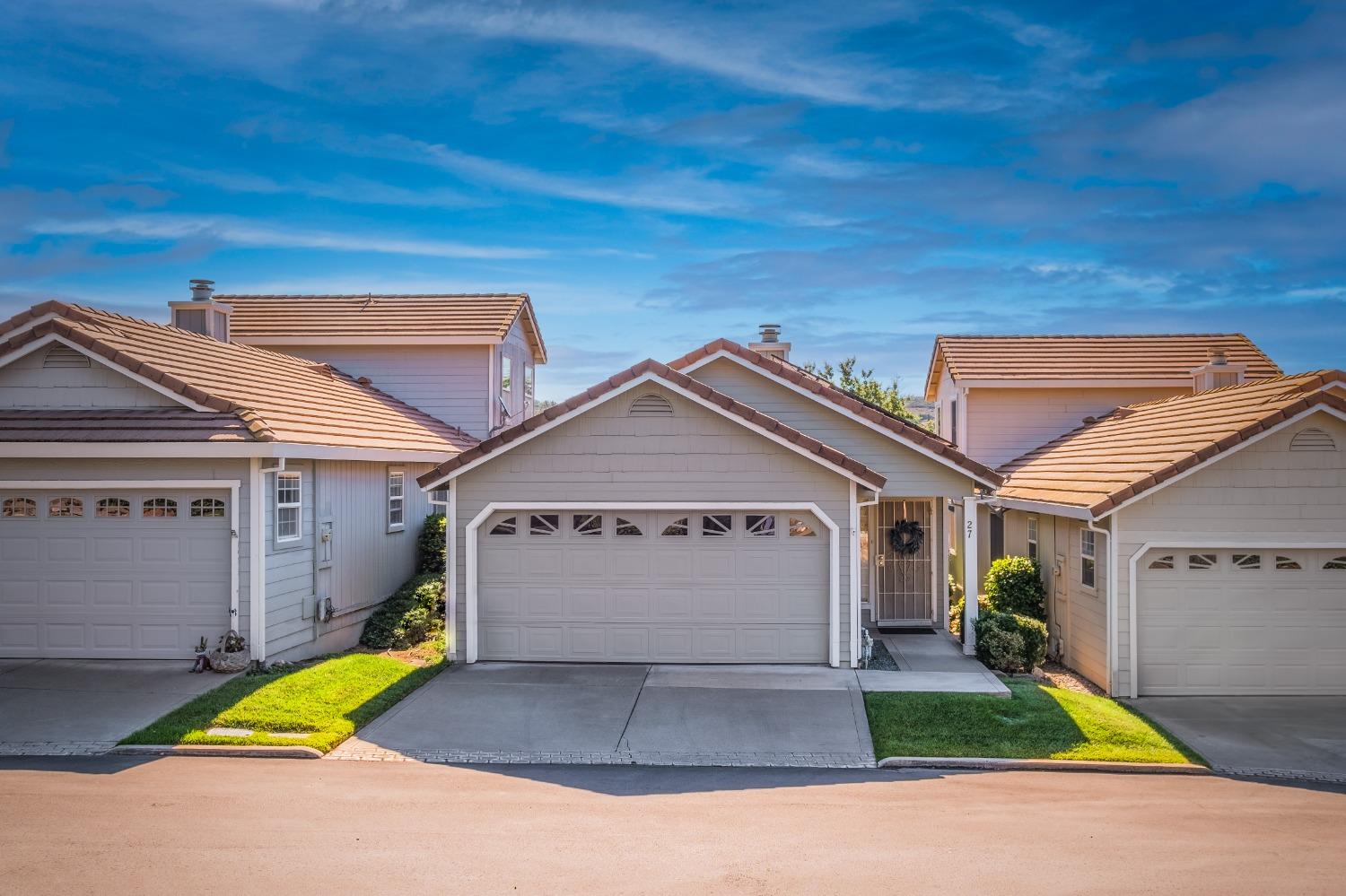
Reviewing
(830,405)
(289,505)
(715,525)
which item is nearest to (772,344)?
(830,405)

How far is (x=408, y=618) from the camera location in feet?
52.8

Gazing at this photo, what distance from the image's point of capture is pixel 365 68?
17234 millimetres

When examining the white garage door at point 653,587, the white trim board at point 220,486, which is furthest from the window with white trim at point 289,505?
the white garage door at point 653,587

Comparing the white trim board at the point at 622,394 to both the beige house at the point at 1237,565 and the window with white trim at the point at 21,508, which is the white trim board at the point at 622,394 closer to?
the beige house at the point at 1237,565

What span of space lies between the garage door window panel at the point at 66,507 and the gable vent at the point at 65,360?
6.65ft

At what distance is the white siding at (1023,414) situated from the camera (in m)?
22.4

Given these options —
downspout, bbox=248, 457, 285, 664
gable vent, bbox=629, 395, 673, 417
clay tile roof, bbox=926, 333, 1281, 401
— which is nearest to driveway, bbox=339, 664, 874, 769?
downspout, bbox=248, 457, 285, 664

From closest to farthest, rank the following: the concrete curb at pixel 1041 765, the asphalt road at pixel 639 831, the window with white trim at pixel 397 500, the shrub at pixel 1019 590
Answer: the asphalt road at pixel 639 831 < the concrete curb at pixel 1041 765 < the shrub at pixel 1019 590 < the window with white trim at pixel 397 500

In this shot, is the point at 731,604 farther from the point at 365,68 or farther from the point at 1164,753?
the point at 365,68

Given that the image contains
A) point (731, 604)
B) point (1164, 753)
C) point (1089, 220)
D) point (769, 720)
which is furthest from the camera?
point (1089, 220)

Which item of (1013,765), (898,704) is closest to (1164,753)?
(1013,765)

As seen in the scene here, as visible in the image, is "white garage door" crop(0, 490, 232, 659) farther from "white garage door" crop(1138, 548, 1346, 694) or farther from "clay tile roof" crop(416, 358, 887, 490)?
"white garage door" crop(1138, 548, 1346, 694)

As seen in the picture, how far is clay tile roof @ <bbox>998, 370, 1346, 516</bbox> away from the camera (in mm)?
12773

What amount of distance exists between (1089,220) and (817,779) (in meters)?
19.5
